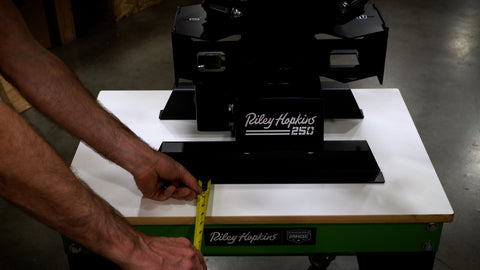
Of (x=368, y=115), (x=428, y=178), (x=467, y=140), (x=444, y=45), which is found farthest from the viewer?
(x=444, y=45)

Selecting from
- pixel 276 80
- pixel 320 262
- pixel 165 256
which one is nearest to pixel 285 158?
pixel 276 80

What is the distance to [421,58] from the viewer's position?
4230 millimetres

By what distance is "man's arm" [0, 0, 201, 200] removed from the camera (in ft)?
4.80

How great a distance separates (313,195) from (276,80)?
0.33m

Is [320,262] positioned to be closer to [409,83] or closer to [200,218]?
[200,218]

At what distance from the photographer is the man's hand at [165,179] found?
4.83 ft

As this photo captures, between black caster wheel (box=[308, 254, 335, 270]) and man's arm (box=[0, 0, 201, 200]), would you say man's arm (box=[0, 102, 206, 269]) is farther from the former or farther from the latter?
black caster wheel (box=[308, 254, 335, 270])

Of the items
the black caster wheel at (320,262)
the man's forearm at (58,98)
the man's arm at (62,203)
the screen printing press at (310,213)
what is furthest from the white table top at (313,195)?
the black caster wheel at (320,262)

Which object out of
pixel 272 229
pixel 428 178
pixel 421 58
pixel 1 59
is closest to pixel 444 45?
pixel 421 58

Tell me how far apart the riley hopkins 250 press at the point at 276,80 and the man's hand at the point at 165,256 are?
31 cm

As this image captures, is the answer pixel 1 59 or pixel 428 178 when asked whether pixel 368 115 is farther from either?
pixel 1 59

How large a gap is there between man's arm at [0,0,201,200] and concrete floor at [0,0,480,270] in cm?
119

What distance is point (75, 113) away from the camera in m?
1.47

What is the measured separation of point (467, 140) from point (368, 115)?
1.78 meters
